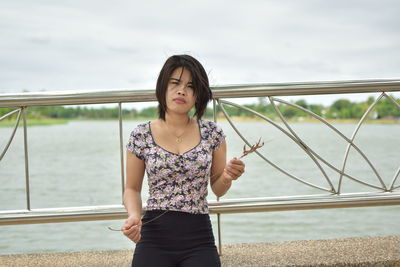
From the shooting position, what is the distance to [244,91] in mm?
2322

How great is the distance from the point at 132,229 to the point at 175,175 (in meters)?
0.29

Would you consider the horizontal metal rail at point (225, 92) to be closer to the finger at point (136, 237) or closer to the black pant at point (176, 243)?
the black pant at point (176, 243)

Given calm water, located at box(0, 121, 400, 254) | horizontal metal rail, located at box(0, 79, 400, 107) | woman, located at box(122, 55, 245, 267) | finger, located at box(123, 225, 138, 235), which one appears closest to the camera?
finger, located at box(123, 225, 138, 235)

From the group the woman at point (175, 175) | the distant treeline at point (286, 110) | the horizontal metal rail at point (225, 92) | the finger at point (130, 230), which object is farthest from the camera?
the distant treeline at point (286, 110)

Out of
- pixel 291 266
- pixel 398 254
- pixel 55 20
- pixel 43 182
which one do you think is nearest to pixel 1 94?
pixel 291 266

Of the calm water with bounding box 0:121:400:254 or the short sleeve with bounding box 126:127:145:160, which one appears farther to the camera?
the calm water with bounding box 0:121:400:254

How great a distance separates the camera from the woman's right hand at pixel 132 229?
162 centimetres

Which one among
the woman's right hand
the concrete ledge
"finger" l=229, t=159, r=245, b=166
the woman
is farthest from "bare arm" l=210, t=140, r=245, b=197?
the concrete ledge

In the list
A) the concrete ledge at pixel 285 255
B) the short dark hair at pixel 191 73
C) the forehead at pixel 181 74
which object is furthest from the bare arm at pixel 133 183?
the concrete ledge at pixel 285 255

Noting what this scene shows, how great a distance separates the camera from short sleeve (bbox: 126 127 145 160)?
1.84 metres

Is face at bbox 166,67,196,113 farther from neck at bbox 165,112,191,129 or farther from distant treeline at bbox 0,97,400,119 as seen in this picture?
distant treeline at bbox 0,97,400,119

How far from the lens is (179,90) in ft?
5.89

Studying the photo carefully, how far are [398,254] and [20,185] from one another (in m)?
7.17

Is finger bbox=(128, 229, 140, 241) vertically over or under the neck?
under
